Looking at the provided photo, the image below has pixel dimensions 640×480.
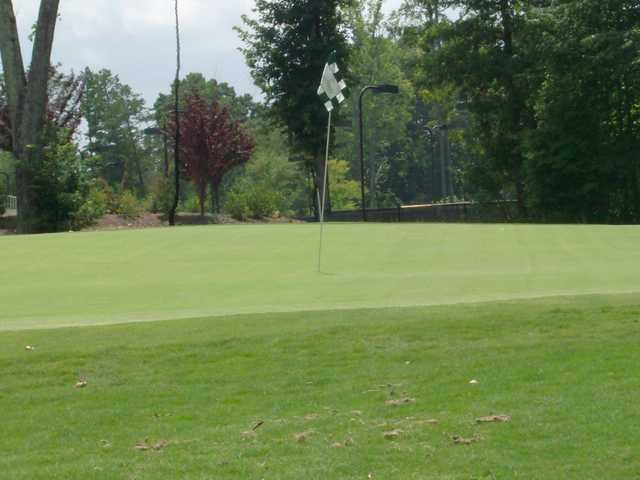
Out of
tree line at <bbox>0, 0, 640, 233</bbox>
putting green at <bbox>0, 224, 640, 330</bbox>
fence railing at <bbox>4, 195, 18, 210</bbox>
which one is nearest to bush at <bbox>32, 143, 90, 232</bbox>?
tree line at <bbox>0, 0, 640, 233</bbox>

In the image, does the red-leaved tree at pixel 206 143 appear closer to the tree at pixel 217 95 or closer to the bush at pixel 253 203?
the bush at pixel 253 203

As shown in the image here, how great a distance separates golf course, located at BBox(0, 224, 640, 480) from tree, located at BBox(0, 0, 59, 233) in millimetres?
19062

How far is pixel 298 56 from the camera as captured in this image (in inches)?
2015

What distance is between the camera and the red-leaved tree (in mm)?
52438

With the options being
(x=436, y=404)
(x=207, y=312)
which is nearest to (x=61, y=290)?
(x=207, y=312)

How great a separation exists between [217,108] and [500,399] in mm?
46946

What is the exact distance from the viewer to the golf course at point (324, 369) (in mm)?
6477

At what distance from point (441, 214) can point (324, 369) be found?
44.0 m

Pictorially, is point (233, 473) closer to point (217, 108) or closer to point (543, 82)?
point (543, 82)

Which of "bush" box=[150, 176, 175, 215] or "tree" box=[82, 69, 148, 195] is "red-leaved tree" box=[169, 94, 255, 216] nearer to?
"bush" box=[150, 176, 175, 215]

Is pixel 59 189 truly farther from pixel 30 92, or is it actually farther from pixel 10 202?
pixel 10 202

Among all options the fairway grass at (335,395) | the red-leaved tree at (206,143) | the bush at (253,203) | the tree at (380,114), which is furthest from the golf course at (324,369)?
the tree at (380,114)

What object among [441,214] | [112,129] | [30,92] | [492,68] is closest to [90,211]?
[30,92]

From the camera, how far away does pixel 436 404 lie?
7.63 meters
